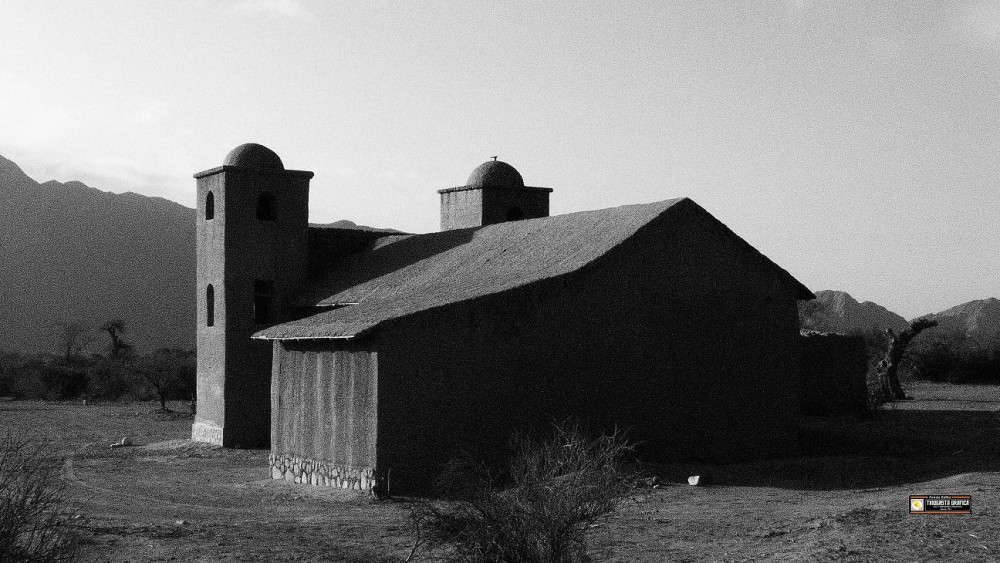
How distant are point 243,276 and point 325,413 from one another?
8.80 metres

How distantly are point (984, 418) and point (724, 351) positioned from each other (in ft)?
31.4

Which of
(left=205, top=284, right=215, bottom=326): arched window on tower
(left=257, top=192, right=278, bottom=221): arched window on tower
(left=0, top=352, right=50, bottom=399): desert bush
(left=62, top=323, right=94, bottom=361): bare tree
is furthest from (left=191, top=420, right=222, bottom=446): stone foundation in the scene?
(left=62, top=323, right=94, bottom=361): bare tree

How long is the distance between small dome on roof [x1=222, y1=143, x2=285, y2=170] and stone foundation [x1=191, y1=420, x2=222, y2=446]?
19.7 ft

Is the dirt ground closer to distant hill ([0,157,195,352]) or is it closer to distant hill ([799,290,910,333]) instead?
distant hill ([0,157,195,352])

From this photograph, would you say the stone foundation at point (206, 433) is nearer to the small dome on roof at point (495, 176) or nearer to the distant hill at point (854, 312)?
the small dome on roof at point (495, 176)

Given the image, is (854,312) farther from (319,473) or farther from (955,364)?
(319,473)

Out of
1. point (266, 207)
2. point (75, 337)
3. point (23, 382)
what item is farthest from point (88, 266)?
point (266, 207)

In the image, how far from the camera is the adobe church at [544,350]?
16.9m

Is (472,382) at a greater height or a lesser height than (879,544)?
greater

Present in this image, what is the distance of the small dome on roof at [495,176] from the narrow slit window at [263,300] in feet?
25.3

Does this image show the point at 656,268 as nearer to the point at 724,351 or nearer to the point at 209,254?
the point at 724,351

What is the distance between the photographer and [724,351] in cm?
1989

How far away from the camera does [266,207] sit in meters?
27.2

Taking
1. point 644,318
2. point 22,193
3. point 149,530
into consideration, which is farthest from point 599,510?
point 22,193
